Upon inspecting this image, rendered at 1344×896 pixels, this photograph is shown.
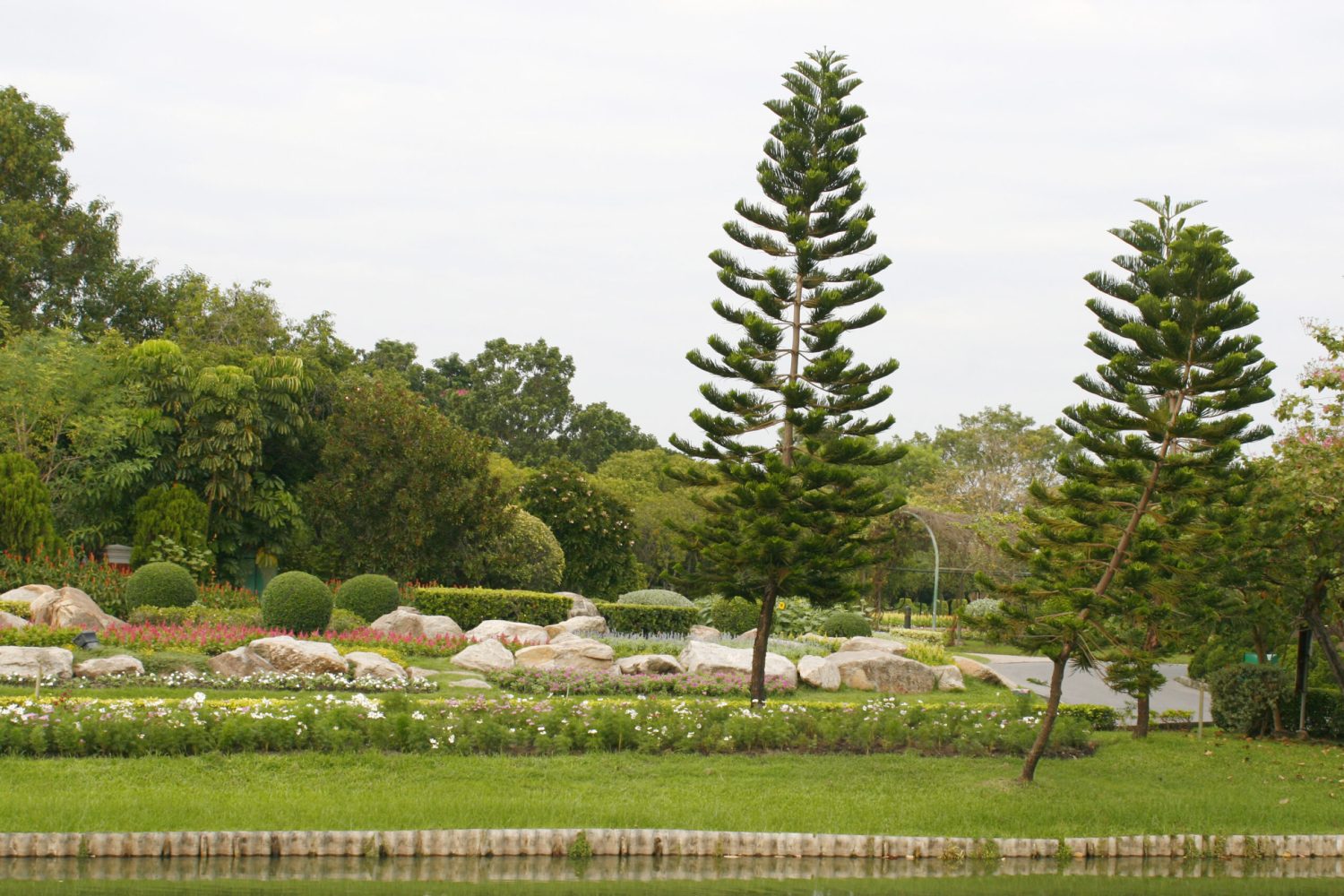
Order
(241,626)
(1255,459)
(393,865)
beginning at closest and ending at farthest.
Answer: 1. (393,865)
2. (1255,459)
3. (241,626)

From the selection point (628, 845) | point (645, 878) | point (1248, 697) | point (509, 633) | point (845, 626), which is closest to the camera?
point (645, 878)

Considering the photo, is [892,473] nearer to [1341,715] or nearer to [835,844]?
[1341,715]

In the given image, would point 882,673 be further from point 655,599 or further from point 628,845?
point 628,845

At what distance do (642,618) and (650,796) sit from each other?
1405 centimetres

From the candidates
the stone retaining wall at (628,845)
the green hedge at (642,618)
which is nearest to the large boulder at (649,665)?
the green hedge at (642,618)

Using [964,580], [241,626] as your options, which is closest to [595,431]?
[964,580]

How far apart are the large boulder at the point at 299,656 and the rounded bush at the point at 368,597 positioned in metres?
5.24

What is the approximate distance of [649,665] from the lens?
16.5m

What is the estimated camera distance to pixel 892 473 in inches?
1982

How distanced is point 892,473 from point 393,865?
43889mm

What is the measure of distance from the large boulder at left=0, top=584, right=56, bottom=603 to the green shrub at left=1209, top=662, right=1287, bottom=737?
15682 millimetres

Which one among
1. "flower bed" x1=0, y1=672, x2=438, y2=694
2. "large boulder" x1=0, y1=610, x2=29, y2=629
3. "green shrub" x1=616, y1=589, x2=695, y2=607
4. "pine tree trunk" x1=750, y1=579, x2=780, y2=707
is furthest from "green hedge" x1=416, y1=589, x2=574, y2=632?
"pine tree trunk" x1=750, y1=579, x2=780, y2=707

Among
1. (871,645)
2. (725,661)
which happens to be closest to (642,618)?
(871,645)

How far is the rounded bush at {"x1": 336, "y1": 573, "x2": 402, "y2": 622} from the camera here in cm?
2031
